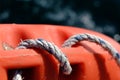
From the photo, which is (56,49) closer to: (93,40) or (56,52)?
(56,52)

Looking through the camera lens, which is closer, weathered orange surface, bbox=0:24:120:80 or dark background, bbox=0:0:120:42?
weathered orange surface, bbox=0:24:120:80

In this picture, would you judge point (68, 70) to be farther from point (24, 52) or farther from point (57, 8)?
point (57, 8)

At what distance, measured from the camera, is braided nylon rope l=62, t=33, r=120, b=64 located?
968 millimetres

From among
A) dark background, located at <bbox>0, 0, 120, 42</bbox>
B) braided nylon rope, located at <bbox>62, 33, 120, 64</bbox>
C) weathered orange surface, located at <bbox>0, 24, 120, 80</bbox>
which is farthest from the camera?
dark background, located at <bbox>0, 0, 120, 42</bbox>

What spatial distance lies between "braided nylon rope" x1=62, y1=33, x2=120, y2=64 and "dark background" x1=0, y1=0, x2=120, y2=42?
55cm

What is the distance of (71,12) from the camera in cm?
160

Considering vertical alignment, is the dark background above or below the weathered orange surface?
above

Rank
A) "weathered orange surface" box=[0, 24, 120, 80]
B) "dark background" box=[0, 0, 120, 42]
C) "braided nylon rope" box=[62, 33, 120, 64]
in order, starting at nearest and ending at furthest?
"weathered orange surface" box=[0, 24, 120, 80], "braided nylon rope" box=[62, 33, 120, 64], "dark background" box=[0, 0, 120, 42]

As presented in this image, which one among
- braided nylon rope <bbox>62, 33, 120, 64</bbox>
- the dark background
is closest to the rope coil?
braided nylon rope <bbox>62, 33, 120, 64</bbox>

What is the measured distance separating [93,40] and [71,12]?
2.05 feet

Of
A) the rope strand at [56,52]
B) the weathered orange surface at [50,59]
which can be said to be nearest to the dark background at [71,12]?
the weathered orange surface at [50,59]

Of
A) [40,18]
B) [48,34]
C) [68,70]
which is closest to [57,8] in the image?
[40,18]

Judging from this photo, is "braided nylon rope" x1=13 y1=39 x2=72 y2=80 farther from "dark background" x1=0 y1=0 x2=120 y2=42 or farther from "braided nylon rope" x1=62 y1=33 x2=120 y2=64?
"dark background" x1=0 y1=0 x2=120 y2=42

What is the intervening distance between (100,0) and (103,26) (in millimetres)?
112
